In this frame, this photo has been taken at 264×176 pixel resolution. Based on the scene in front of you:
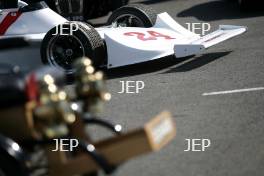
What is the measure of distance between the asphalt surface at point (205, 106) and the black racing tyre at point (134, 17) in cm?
84

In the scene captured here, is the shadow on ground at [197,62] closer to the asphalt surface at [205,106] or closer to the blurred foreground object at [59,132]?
the asphalt surface at [205,106]

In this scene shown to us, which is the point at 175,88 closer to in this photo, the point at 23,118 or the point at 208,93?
the point at 208,93

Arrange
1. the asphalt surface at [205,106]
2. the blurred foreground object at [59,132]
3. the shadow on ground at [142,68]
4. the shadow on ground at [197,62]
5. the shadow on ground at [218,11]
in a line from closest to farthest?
the blurred foreground object at [59,132] < the asphalt surface at [205,106] < the shadow on ground at [197,62] < the shadow on ground at [142,68] < the shadow on ground at [218,11]

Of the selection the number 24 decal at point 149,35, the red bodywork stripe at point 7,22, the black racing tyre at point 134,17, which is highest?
the red bodywork stripe at point 7,22

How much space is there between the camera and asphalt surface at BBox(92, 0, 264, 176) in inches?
228

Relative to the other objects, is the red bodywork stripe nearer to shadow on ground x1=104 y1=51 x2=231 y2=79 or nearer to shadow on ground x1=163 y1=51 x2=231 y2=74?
shadow on ground x1=104 y1=51 x2=231 y2=79

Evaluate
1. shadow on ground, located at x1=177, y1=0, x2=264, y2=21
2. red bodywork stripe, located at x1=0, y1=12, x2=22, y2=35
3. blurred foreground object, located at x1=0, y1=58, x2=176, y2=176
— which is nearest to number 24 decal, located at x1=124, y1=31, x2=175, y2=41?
red bodywork stripe, located at x1=0, y1=12, x2=22, y2=35

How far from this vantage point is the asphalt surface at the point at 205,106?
228 inches

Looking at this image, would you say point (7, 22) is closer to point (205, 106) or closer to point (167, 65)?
point (167, 65)

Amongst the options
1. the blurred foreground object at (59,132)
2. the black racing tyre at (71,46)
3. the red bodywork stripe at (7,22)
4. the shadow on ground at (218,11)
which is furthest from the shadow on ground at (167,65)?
the blurred foreground object at (59,132)

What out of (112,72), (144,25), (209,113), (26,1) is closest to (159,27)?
(144,25)

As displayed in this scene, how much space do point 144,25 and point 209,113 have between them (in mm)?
3606

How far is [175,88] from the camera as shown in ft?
27.3

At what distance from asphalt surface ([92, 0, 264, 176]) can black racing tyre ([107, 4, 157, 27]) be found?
79 cm
